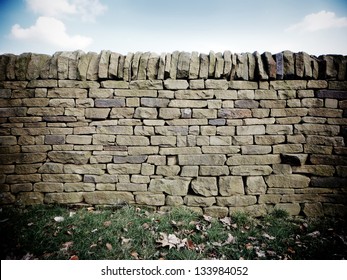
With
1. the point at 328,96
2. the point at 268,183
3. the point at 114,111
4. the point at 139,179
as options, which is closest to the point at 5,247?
the point at 139,179

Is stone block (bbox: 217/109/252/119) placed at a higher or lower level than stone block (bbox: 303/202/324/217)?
higher

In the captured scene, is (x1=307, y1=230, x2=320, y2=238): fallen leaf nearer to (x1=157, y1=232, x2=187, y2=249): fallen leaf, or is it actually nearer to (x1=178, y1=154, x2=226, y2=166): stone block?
(x1=178, y1=154, x2=226, y2=166): stone block

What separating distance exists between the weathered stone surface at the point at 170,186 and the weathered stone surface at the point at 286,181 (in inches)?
49.3

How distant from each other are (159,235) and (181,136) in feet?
4.51

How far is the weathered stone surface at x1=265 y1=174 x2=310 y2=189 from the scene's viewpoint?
308 centimetres

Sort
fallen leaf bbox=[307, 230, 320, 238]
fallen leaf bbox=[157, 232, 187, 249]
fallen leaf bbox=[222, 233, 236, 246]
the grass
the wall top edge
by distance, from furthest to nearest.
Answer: the wall top edge, fallen leaf bbox=[307, 230, 320, 238], fallen leaf bbox=[222, 233, 236, 246], fallen leaf bbox=[157, 232, 187, 249], the grass

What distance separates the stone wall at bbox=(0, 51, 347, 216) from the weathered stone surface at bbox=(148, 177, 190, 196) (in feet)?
0.05

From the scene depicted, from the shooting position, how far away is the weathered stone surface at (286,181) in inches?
121

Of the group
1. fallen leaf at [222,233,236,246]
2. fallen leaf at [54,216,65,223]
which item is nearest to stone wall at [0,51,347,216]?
fallen leaf at [54,216,65,223]

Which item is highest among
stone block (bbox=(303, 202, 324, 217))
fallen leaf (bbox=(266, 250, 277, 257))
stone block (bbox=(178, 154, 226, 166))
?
stone block (bbox=(178, 154, 226, 166))

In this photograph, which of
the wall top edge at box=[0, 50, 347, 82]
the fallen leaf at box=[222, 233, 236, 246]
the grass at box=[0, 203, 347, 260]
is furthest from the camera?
the wall top edge at box=[0, 50, 347, 82]

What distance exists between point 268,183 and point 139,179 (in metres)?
1.93

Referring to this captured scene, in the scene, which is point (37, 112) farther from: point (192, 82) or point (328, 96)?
point (328, 96)
